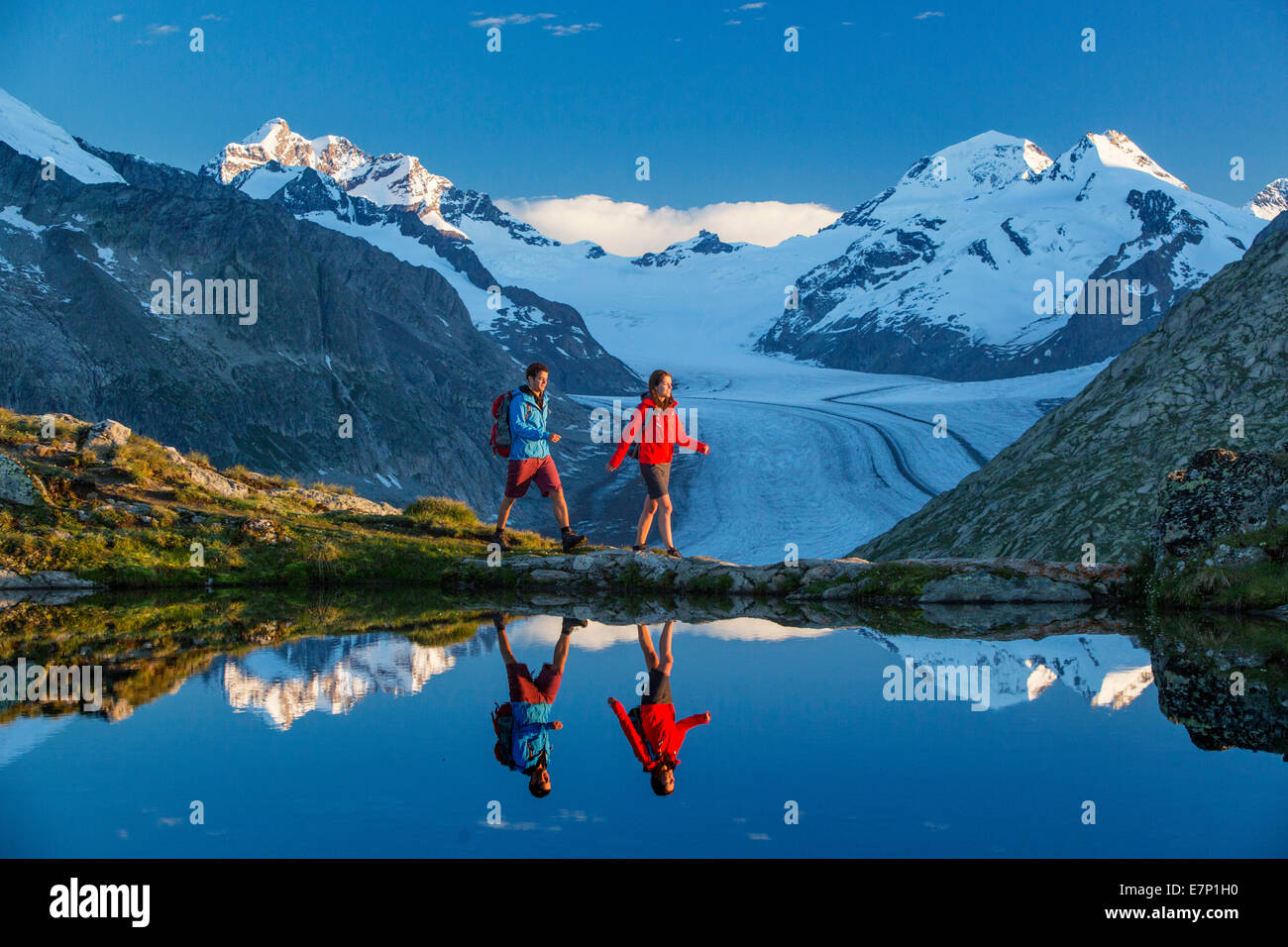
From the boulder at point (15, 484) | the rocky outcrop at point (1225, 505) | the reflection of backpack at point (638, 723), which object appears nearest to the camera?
the reflection of backpack at point (638, 723)

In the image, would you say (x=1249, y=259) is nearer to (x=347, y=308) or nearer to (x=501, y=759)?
(x=501, y=759)

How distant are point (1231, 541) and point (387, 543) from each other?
977 centimetres

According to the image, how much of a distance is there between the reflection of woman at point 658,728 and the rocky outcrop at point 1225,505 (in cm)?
656

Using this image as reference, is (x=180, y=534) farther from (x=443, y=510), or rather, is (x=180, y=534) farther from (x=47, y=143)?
(x=47, y=143)

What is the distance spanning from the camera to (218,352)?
3666 inches

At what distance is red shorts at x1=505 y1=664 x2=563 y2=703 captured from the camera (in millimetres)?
6905

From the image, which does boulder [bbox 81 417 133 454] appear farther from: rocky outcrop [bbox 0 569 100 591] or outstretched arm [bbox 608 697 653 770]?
outstretched arm [bbox 608 697 653 770]

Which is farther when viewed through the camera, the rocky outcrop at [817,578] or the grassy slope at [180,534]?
the grassy slope at [180,534]

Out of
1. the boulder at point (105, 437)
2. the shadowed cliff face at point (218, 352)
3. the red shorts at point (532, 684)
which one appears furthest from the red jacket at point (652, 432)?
the shadowed cliff face at point (218, 352)

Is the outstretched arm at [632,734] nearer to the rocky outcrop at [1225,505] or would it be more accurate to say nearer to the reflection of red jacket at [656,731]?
the reflection of red jacket at [656,731]

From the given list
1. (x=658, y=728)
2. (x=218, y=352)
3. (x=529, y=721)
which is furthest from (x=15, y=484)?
(x=218, y=352)

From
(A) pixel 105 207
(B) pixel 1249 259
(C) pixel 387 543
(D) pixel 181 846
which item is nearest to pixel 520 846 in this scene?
(D) pixel 181 846

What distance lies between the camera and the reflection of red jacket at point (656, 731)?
5.46m

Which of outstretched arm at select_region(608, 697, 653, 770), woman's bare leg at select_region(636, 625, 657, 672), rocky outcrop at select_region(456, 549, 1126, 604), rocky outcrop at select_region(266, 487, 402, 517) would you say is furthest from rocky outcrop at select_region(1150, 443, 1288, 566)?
rocky outcrop at select_region(266, 487, 402, 517)
